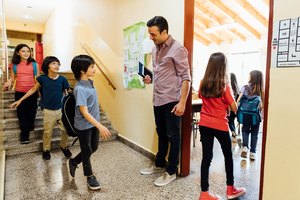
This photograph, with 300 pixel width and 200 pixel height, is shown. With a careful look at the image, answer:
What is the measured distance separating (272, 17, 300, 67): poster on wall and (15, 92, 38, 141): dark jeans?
2.80 meters

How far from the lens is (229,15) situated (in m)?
6.52

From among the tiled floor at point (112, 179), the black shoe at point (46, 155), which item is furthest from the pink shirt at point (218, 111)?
the black shoe at point (46, 155)

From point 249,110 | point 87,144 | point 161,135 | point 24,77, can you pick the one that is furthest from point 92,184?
point 249,110

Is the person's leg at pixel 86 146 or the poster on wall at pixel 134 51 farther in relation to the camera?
the poster on wall at pixel 134 51

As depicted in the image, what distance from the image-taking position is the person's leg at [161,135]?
2.20 metres

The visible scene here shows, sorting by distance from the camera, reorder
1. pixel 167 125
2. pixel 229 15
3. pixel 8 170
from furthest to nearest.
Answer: pixel 229 15 → pixel 8 170 → pixel 167 125

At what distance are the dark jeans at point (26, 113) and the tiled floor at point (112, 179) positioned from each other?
0.32 meters

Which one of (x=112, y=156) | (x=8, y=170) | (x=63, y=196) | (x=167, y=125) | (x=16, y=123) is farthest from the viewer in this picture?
(x=16, y=123)

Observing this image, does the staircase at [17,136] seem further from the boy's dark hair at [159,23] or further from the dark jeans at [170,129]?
the boy's dark hair at [159,23]

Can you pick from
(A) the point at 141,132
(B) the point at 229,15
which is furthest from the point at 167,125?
(B) the point at 229,15

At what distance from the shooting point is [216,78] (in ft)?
5.62

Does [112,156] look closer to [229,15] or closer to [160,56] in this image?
[160,56]

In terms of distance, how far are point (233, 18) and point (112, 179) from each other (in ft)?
20.1

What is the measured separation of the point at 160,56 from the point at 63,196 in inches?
59.1
